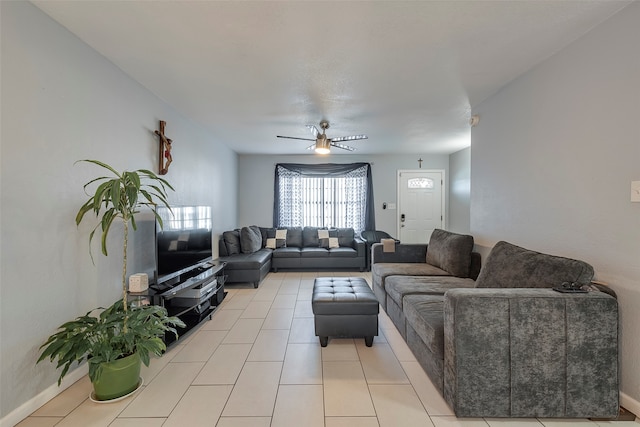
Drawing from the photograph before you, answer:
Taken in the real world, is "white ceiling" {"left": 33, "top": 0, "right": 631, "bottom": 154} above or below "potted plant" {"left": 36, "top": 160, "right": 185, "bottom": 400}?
above

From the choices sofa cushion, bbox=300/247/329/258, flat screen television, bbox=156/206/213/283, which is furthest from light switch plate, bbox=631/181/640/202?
sofa cushion, bbox=300/247/329/258

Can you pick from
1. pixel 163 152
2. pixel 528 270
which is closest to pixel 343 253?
pixel 163 152

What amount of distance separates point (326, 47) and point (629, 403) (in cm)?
295

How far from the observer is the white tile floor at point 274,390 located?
166 cm

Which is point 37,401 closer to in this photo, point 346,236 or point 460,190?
point 346,236

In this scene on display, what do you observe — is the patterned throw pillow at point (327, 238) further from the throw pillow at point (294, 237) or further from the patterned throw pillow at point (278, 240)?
the patterned throw pillow at point (278, 240)

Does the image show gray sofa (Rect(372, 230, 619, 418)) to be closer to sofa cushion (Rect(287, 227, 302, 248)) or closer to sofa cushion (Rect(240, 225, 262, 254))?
sofa cushion (Rect(240, 225, 262, 254))

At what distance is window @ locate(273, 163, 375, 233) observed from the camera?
648 cm

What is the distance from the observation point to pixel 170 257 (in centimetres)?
271

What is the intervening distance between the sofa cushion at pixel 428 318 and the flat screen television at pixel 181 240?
2.14 m

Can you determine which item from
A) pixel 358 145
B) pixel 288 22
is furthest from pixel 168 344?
pixel 358 145

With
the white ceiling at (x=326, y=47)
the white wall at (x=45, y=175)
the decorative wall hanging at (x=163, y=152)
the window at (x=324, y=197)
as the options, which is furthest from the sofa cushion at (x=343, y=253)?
the white wall at (x=45, y=175)

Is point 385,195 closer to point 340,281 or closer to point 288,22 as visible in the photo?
point 340,281

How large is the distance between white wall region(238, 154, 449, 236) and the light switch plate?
4.90 meters
